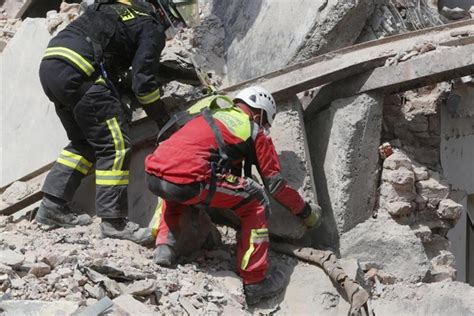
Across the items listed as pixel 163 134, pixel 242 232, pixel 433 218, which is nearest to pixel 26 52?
pixel 163 134

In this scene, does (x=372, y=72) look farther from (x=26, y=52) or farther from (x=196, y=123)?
Result: (x=26, y=52)

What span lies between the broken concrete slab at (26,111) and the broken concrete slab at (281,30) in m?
1.44

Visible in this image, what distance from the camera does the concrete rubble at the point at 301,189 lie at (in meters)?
5.00

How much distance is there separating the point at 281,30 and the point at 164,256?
207 centimetres

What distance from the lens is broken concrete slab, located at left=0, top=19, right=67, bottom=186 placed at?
669 cm

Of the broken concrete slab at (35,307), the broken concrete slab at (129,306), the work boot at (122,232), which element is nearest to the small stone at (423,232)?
the work boot at (122,232)

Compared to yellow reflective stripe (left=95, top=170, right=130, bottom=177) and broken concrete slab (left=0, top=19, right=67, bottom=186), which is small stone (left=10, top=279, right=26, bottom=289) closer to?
yellow reflective stripe (left=95, top=170, right=130, bottom=177)

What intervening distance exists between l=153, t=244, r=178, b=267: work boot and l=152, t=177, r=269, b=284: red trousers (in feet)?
0.13

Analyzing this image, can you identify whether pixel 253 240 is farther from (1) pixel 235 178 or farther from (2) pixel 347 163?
(2) pixel 347 163

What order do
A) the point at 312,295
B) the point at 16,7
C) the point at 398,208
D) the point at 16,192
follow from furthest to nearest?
the point at 16,7
the point at 16,192
the point at 398,208
the point at 312,295

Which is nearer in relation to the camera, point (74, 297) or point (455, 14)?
point (74, 297)

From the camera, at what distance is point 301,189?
5.76 meters

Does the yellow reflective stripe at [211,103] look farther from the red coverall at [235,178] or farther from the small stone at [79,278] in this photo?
the small stone at [79,278]

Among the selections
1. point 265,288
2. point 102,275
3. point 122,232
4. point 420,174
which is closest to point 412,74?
point 420,174
